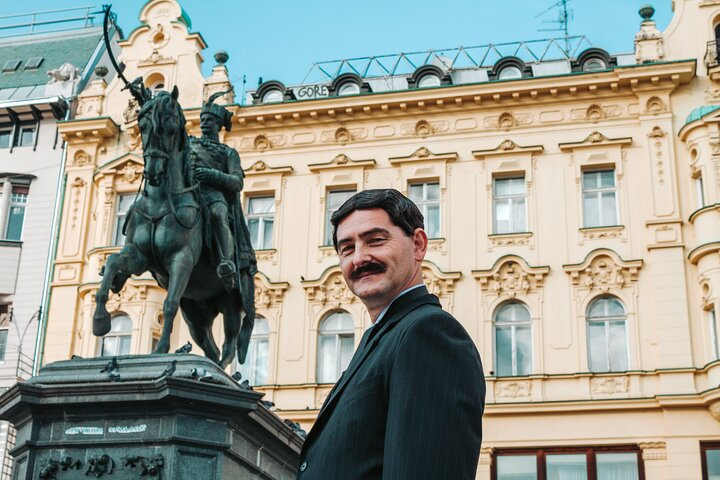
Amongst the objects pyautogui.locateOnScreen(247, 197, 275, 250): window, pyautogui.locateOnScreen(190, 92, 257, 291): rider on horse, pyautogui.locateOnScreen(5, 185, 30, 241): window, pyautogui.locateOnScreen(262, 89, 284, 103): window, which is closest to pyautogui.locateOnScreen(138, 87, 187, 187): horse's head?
pyautogui.locateOnScreen(190, 92, 257, 291): rider on horse

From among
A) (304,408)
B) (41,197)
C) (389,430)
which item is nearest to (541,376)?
(304,408)

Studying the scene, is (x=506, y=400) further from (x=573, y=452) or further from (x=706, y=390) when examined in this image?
(x=706, y=390)

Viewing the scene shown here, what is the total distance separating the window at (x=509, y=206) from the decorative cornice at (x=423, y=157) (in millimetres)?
1329

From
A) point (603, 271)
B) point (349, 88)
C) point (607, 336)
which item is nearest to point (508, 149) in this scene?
point (603, 271)

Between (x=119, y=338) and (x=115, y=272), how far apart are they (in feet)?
63.4

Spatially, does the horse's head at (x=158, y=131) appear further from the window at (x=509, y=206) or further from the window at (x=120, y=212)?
the window at (x=120, y=212)

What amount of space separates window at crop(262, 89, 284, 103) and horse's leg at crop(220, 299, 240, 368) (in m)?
20.0

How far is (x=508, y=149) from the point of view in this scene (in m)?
26.9

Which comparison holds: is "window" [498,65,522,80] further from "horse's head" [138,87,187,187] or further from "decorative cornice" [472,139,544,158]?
"horse's head" [138,87,187,187]

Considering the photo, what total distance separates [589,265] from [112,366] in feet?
61.9

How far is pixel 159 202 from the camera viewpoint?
30.7 feet

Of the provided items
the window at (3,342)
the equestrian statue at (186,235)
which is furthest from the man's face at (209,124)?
the window at (3,342)

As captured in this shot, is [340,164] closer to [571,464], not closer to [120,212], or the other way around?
[120,212]

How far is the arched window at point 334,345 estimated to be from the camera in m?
26.2
